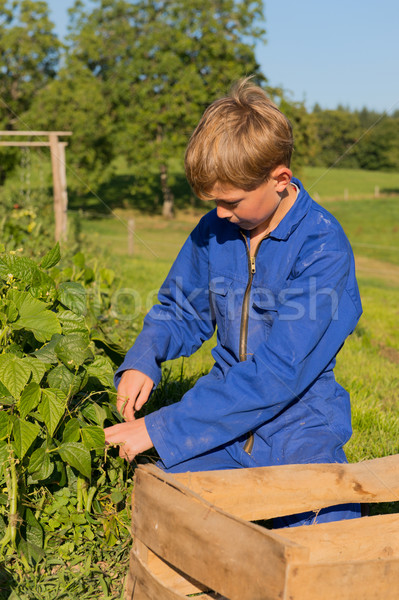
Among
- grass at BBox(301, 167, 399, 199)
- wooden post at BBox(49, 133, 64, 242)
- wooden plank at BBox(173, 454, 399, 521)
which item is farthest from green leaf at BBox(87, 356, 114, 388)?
grass at BBox(301, 167, 399, 199)

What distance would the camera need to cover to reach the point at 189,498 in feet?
5.14

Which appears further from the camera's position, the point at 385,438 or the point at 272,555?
the point at 385,438

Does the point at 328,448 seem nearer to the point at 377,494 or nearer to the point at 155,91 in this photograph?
the point at 377,494

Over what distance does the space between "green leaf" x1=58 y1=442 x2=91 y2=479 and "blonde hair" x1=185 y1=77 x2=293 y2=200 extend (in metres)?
0.97

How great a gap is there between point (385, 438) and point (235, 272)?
62.0 inches

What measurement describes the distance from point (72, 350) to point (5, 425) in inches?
12.8

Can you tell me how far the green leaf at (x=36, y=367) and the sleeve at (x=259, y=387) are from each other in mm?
379

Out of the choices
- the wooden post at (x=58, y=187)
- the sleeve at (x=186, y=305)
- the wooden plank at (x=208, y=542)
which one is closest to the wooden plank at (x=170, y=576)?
the wooden plank at (x=208, y=542)

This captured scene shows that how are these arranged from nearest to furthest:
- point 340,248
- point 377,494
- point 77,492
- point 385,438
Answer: point 377,494 → point 340,248 → point 77,492 → point 385,438

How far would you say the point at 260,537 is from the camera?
4.41 feet

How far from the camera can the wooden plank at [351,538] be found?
1.85 metres

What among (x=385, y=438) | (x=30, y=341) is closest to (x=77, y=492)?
(x=30, y=341)

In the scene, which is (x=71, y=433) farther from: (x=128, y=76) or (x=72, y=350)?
(x=128, y=76)

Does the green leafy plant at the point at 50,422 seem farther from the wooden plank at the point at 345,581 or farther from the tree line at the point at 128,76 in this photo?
the tree line at the point at 128,76
